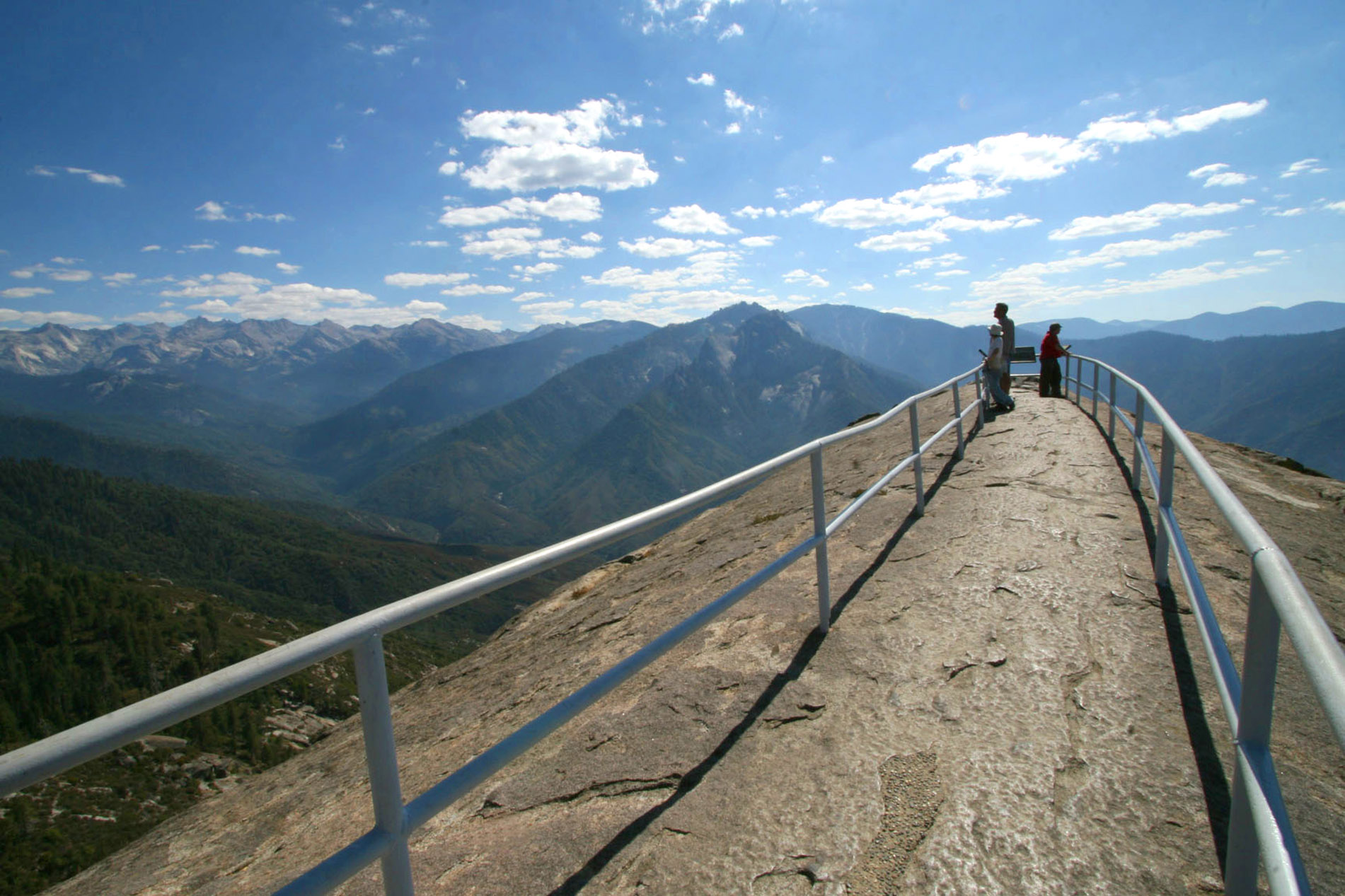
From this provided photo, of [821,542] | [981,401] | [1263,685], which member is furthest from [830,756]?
[981,401]

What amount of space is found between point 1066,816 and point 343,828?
4022mm

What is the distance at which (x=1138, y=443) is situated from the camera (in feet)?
22.8

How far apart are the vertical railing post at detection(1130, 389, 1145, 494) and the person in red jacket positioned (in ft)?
40.0

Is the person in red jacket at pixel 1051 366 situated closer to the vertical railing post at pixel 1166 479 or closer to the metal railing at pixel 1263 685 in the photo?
the vertical railing post at pixel 1166 479

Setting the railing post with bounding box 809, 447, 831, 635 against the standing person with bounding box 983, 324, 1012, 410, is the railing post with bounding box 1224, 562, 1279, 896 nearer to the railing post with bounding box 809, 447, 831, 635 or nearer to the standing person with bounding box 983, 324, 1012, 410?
the railing post with bounding box 809, 447, 831, 635

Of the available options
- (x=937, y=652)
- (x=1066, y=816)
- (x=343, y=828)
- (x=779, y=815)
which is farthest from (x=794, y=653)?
(x=343, y=828)

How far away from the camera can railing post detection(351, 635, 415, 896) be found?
185 cm

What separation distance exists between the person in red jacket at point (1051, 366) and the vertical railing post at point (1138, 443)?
1218cm

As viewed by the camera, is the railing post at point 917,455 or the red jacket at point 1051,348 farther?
the red jacket at point 1051,348

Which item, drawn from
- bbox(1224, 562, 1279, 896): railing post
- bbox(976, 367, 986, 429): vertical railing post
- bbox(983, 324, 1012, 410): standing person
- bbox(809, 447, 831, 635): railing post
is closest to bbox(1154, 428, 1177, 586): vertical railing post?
bbox(809, 447, 831, 635): railing post

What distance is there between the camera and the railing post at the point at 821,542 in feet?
14.9

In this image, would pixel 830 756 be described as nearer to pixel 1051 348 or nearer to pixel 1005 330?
pixel 1005 330

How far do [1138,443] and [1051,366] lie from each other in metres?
14.1

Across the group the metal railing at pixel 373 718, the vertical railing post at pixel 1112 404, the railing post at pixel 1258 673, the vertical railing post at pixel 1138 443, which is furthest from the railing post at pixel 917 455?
the railing post at pixel 1258 673
